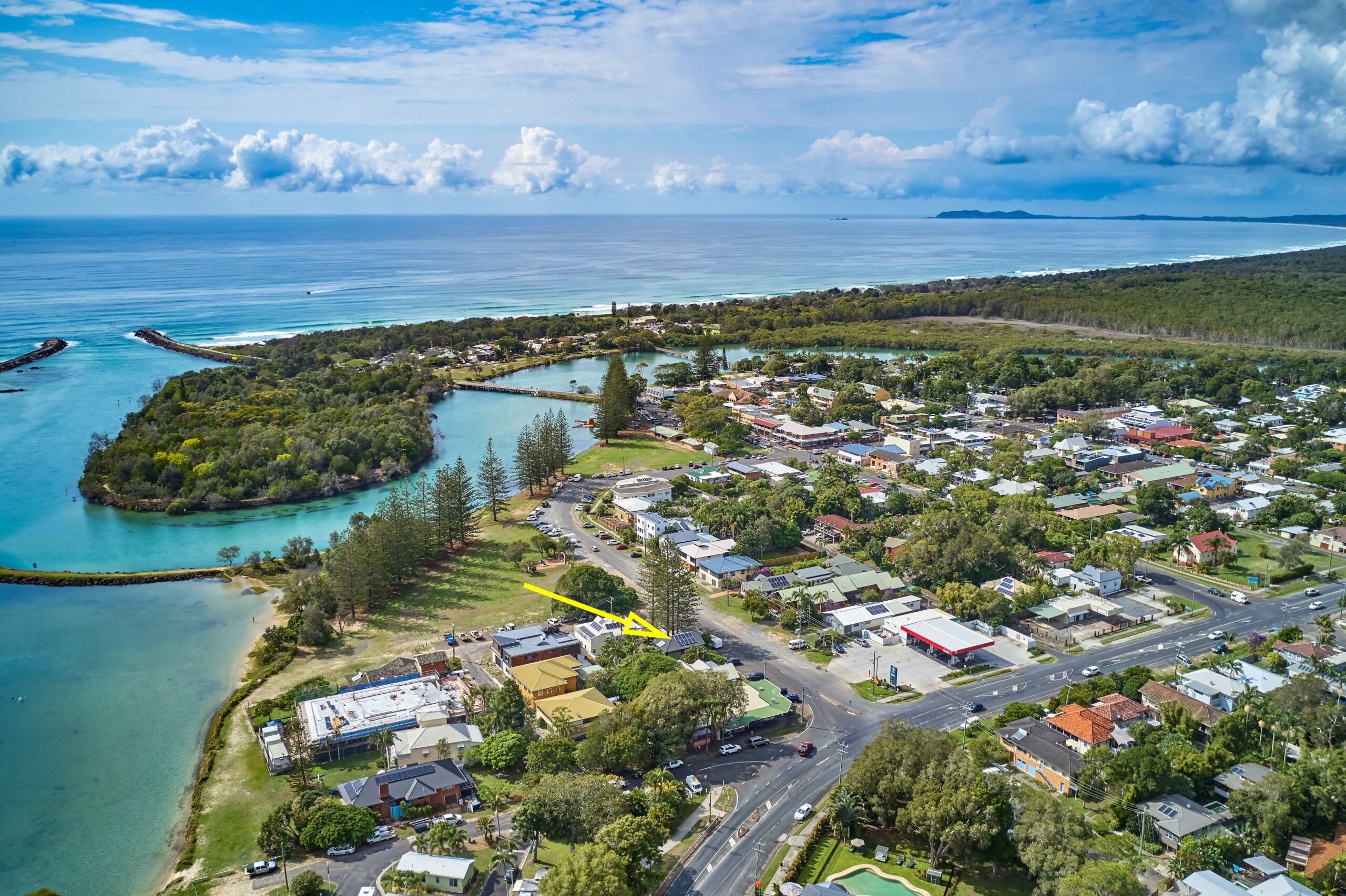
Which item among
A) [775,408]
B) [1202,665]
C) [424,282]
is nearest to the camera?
[1202,665]

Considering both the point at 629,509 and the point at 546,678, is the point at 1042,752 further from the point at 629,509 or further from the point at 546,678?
the point at 629,509

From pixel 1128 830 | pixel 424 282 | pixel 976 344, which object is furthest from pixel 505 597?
pixel 424 282

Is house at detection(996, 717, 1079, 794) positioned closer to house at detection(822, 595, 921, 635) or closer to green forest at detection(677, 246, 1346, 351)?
house at detection(822, 595, 921, 635)

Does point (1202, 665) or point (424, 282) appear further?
point (424, 282)

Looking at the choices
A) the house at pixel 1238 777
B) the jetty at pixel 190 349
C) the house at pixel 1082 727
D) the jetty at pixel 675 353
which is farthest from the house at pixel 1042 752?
the jetty at pixel 190 349

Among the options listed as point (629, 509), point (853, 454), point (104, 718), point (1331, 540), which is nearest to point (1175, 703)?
point (1331, 540)

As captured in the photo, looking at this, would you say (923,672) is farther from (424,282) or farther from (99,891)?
(424,282)
